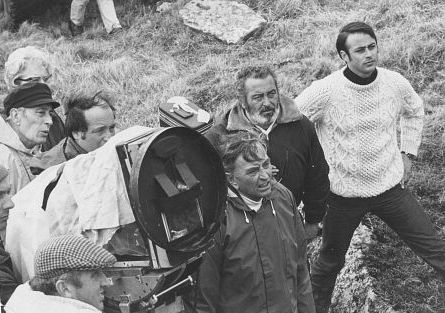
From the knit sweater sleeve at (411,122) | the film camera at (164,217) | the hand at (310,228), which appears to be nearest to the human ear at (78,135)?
the film camera at (164,217)

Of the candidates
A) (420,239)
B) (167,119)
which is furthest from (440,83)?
(167,119)

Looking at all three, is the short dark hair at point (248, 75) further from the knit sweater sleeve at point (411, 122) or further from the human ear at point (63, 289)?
the human ear at point (63, 289)

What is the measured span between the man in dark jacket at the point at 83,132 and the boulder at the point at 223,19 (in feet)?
16.1

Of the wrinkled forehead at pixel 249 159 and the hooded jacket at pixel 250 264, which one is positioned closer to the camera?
the hooded jacket at pixel 250 264

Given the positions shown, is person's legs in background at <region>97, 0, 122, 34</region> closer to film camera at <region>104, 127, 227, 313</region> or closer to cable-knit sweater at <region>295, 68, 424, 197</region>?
cable-knit sweater at <region>295, 68, 424, 197</region>

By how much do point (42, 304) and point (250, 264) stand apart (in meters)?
1.17

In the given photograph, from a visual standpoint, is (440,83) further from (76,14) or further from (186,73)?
(76,14)

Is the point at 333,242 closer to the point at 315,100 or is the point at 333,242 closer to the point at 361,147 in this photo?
the point at 361,147

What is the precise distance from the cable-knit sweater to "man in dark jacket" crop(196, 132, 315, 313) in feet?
3.93

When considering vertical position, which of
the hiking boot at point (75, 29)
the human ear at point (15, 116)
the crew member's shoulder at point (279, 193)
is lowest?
the hiking boot at point (75, 29)

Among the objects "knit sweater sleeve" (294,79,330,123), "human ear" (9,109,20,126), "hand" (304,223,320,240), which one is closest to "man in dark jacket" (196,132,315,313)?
"hand" (304,223,320,240)

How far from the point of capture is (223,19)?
904 cm

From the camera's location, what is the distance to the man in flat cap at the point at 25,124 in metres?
4.16

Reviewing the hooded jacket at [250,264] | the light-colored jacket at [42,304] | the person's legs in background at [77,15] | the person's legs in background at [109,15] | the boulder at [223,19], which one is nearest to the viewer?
the light-colored jacket at [42,304]
